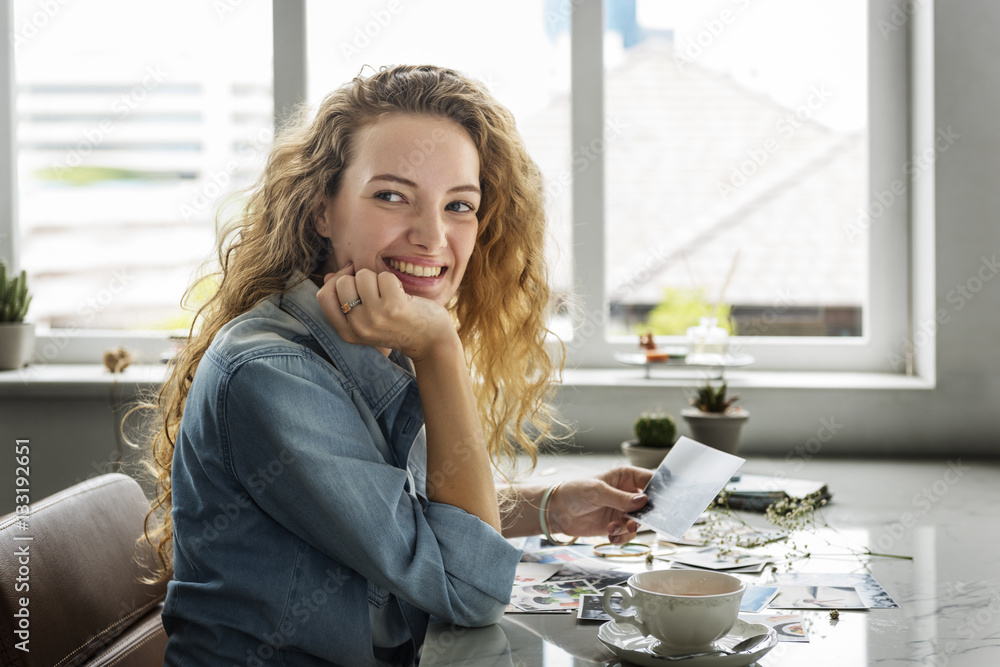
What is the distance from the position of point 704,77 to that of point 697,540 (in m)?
1.61

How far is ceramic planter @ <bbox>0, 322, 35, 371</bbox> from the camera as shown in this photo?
101 inches

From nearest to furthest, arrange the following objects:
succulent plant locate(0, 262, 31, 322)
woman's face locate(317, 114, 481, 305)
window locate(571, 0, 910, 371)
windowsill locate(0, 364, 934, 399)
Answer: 1. woman's face locate(317, 114, 481, 305)
2. windowsill locate(0, 364, 934, 399)
3. window locate(571, 0, 910, 371)
4. succulent plant locate(0, 262, 31, 322)

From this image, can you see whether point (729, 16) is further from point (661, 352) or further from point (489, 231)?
point (489, 231)

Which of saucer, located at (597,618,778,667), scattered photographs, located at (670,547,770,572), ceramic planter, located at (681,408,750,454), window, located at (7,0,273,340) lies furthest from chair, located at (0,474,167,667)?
window, located at (7,0,273,340)

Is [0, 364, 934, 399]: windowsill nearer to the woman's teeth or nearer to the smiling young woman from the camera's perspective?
the smiling young woman

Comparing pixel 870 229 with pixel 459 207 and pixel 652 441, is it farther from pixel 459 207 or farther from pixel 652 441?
pixel 459 207

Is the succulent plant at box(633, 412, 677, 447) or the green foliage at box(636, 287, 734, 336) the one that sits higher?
the green foliage at box(636, 287, 734, 336)

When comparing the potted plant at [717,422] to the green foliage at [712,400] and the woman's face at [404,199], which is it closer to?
the green foliage at [712,400]

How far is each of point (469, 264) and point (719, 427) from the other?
28.0 inches

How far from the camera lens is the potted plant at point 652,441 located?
177cm

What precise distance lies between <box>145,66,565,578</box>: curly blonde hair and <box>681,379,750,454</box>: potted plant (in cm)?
41

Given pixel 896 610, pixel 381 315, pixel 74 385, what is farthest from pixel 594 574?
pixel 74 385

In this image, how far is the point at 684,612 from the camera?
90cm

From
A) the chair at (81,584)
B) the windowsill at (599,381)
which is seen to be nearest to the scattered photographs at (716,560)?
the chair at (81,584)
